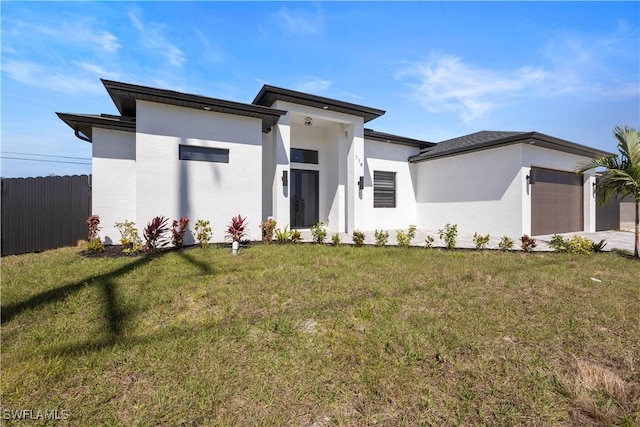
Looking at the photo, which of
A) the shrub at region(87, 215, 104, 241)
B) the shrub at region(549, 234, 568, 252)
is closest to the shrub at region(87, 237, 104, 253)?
the shrub at region(87, 215, 104, 241)

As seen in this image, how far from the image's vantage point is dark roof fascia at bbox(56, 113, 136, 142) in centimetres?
718

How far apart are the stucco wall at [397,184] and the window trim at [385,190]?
0.34ft

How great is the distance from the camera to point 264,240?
7617mm

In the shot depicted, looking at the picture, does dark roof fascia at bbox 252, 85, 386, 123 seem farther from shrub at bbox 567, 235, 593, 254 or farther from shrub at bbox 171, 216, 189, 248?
shrub at bbox 567, 235, 593, 254

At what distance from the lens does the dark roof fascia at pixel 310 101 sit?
27.5 ft

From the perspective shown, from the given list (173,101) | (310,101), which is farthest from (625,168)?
(173,101)

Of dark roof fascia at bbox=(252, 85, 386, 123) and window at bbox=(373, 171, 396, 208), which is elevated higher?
dark roof fascia at bbox=(252, 85, 386, 123)

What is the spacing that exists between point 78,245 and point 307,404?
8.94 metres

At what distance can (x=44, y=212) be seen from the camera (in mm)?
7199

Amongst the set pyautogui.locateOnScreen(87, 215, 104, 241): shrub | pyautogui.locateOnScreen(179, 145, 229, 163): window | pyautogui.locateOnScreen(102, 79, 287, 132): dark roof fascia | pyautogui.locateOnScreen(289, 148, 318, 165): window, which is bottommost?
pyautogui.locateOnScreen(87, 215, 104, 241): shrub

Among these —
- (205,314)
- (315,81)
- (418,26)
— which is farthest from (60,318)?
(315,81)

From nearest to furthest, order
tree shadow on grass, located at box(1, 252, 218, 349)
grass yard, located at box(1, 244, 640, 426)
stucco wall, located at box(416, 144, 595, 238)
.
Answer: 1. grass yard, located at box(1, 244, 640, 426)
2. tree shadow on grass, located at box(1, 252, 218, 349)
3. stucco wall, located at box(416, 144, 595, 238)

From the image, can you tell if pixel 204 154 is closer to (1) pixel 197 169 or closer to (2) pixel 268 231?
(1) pixel 197 169

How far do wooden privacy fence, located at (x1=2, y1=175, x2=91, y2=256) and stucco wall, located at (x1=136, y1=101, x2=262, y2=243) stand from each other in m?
2.38
